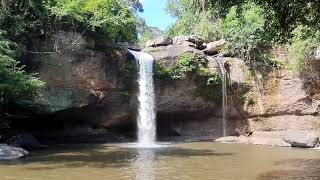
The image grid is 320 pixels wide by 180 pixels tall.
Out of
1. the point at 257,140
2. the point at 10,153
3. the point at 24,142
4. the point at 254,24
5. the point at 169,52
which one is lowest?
the point at 10,153

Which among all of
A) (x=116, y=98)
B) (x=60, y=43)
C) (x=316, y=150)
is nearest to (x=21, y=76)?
(x=60, y=43)

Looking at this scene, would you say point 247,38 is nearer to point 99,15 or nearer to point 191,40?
point 191,40

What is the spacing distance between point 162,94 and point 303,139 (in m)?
7.34

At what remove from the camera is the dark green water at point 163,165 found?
11820mm

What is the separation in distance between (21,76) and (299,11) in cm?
1050

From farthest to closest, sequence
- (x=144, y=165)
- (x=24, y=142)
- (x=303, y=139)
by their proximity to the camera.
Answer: (x=303, y=139) → (x=24, y=142) → (x=144, y=165)

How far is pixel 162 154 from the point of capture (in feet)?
55.2

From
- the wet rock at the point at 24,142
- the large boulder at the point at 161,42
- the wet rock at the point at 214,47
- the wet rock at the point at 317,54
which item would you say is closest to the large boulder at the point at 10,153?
the wet rock at the point at 24,142

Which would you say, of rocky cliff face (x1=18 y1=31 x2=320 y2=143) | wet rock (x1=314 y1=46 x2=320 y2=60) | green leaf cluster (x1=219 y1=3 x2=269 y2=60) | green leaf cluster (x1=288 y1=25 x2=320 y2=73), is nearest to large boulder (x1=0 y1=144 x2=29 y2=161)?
rocky cliff face (x1=18 y1=31 x2=320 y2=143)

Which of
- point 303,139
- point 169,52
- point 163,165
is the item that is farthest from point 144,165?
point 169,52

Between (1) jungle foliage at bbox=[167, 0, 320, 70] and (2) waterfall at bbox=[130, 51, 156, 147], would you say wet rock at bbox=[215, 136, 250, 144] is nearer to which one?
(2) waterfall at bbox=[130, 51, 156, 147]

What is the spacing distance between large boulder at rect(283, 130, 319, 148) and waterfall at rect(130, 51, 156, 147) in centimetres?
675

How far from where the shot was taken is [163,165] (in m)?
13.7

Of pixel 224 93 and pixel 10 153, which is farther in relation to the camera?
pixel 224 93
